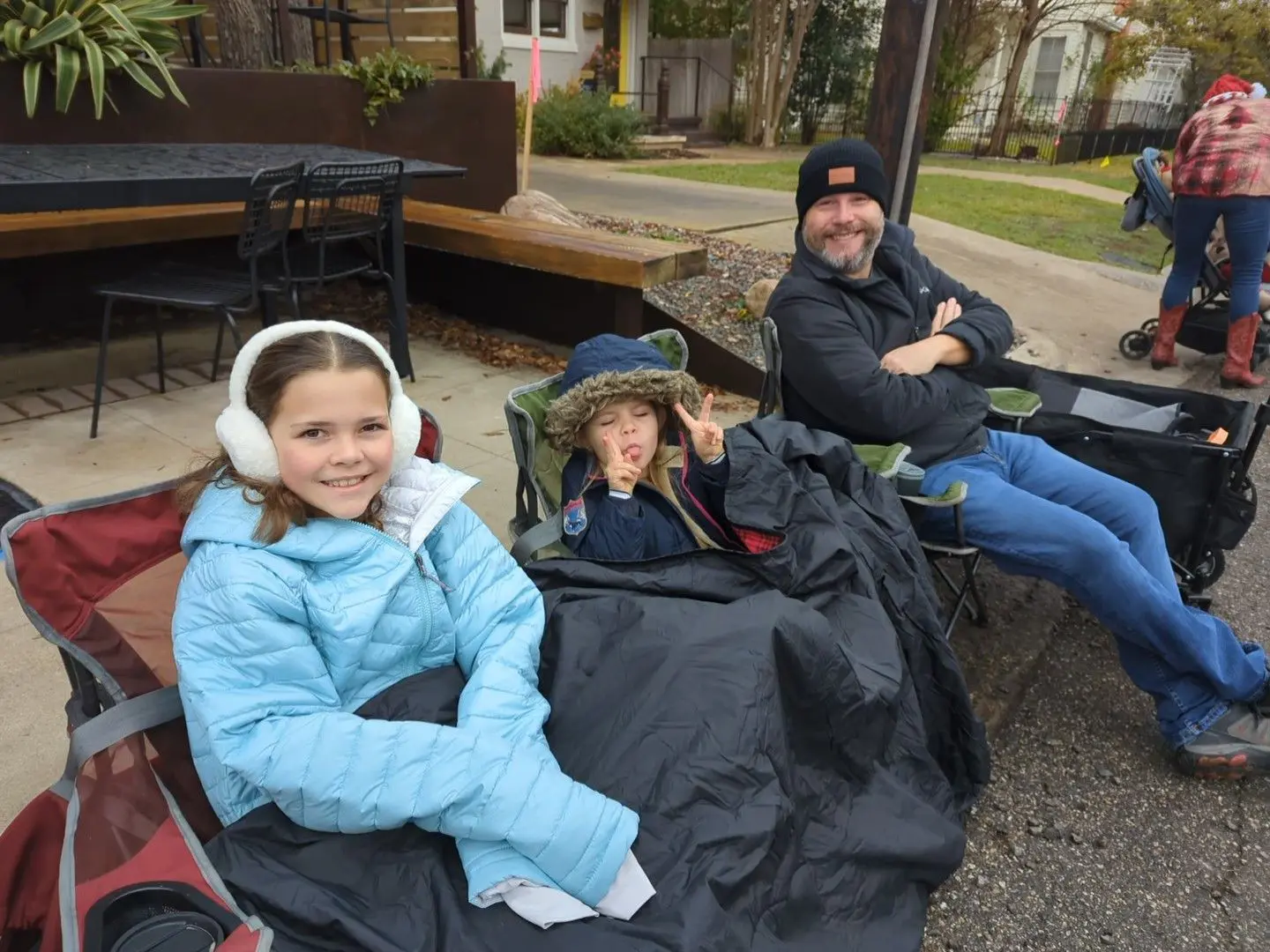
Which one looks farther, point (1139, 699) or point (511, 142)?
point (511, 142)

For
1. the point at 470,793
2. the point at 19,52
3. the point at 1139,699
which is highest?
the point at 19,52

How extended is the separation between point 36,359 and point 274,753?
484cm

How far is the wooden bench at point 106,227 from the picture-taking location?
4.64m

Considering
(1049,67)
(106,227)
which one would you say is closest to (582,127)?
(106,227)

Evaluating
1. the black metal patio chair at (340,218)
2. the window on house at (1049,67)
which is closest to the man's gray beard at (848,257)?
the black metal patio chair at (340,218)

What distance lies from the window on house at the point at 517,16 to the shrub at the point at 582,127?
224cm

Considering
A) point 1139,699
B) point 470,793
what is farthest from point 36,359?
point 1139,699

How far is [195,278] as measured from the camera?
4367 mm

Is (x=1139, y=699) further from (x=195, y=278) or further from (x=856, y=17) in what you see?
(x=856, y=17)

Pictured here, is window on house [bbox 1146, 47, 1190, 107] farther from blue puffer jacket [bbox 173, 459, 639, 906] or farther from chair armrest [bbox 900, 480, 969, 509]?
blue puffer jacket [bbox 173, 459, 639, 906]

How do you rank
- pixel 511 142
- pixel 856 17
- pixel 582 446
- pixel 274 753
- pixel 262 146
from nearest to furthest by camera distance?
pixel 274 753
pixel 582 446
pixel 262 146
pixel 511 142
pixel 856 17

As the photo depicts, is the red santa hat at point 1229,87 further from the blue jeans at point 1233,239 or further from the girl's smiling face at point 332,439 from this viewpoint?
the girl's smiling face at point 332,439

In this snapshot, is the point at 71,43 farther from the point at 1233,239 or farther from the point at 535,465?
the point at 1233,239

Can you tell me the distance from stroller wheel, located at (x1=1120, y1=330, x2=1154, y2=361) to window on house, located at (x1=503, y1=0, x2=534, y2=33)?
1381 cm
